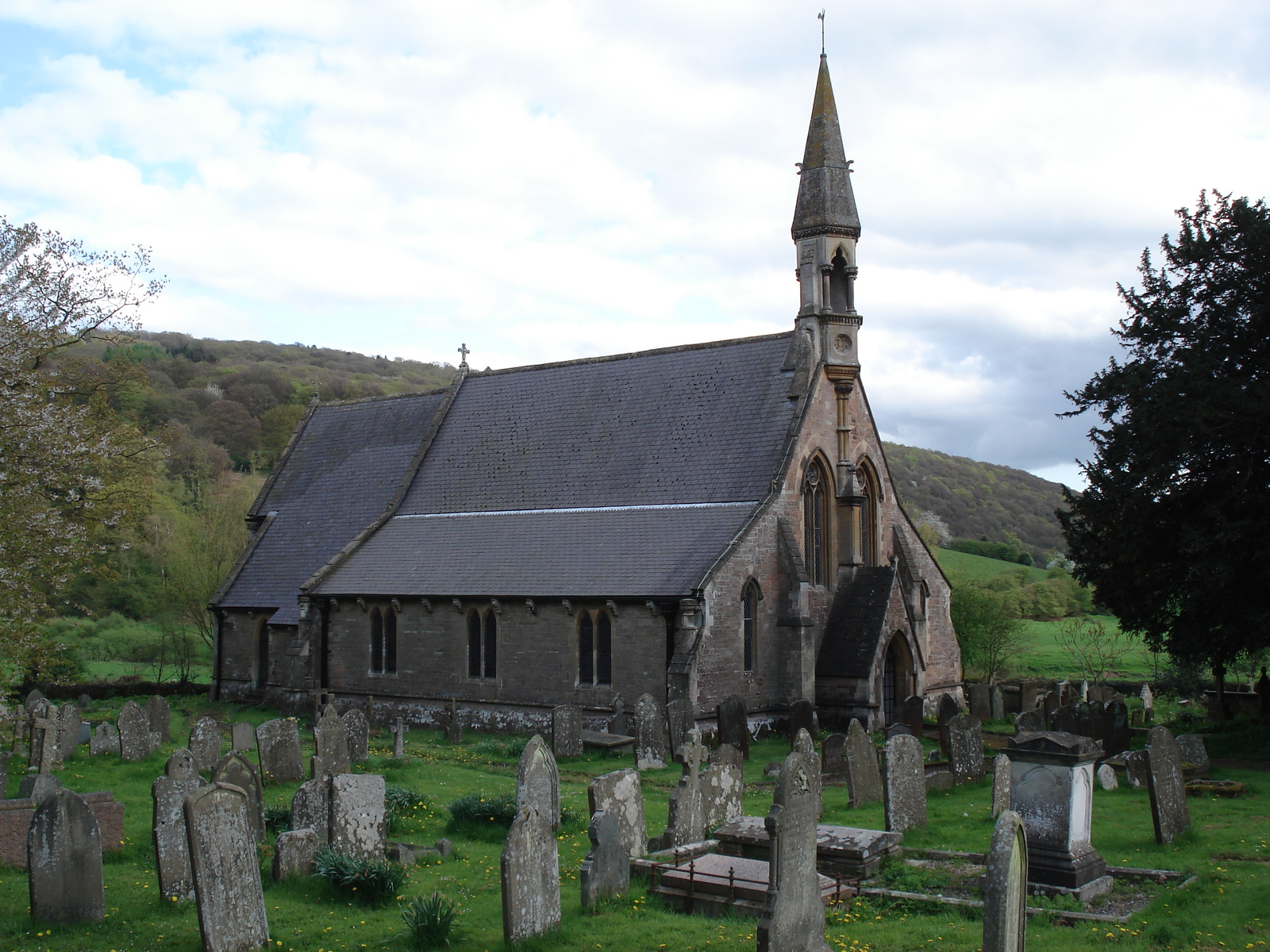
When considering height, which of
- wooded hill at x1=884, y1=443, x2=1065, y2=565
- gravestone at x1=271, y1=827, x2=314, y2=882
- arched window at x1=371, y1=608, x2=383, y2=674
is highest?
wooded hill at x1=884, y1=443, x2=1065, y2=565

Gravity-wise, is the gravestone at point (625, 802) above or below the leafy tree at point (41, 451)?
below

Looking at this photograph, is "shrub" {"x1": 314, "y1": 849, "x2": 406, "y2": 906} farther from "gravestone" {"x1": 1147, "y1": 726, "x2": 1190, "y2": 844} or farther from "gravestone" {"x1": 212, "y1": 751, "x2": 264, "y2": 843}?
"gravestone" {"x1": 1147, "y1": 726, "x2": 1190, "y2": 844}

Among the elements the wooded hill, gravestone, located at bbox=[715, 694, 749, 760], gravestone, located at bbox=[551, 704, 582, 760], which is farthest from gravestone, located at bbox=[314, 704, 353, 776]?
the wooded hill

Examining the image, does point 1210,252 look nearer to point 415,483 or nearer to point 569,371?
point 569,371

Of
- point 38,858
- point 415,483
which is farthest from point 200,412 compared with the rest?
point 38,858

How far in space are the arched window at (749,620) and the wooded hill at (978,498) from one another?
69.2 meters

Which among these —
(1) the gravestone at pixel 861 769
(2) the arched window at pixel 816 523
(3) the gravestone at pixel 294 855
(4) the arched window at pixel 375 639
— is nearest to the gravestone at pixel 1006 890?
(3) the gravestone at pixel 294 855

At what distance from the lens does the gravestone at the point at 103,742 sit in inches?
894

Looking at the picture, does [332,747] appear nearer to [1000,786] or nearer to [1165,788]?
[1000,786]

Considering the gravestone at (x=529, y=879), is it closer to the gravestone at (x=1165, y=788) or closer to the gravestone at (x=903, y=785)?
the gravestone at (x=903, y=785)

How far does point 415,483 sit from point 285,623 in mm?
5900

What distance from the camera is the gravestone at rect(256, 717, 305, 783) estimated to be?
19.2 metres

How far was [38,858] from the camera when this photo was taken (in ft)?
35.4

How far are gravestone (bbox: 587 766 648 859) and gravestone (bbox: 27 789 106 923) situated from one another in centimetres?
546
